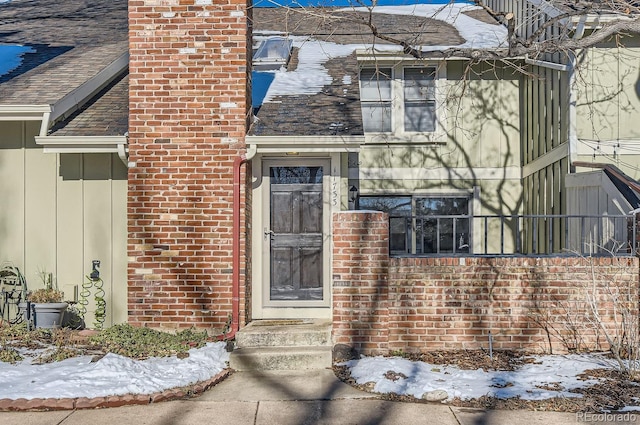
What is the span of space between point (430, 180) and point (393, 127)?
1257 millimetres

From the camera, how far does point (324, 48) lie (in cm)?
1199

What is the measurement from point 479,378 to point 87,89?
634 centimetres

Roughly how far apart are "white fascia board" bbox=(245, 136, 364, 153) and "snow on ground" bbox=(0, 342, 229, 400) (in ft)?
8.72

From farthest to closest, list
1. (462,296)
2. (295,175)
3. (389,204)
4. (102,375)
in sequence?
1. (389,204)
2. (295,175)
3. (462,296)
4. (102,375)

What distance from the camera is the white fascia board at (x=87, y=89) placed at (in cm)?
820

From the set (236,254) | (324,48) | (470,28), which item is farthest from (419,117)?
(236,254)

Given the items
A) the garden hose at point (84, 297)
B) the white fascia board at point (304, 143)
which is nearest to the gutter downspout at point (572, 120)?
the white fascia board at point (304, 143)

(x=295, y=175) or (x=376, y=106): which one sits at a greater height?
(x=376, y=106)

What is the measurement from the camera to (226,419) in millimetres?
5441

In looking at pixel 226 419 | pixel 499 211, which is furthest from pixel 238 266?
pixel 499 211

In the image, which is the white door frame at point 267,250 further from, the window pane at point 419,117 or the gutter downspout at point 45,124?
the window pane at point 419,117

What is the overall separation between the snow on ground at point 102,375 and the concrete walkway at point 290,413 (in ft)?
0.75

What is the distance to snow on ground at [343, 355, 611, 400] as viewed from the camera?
238 inches

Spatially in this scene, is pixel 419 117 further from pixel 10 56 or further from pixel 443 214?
pixel 10 56
